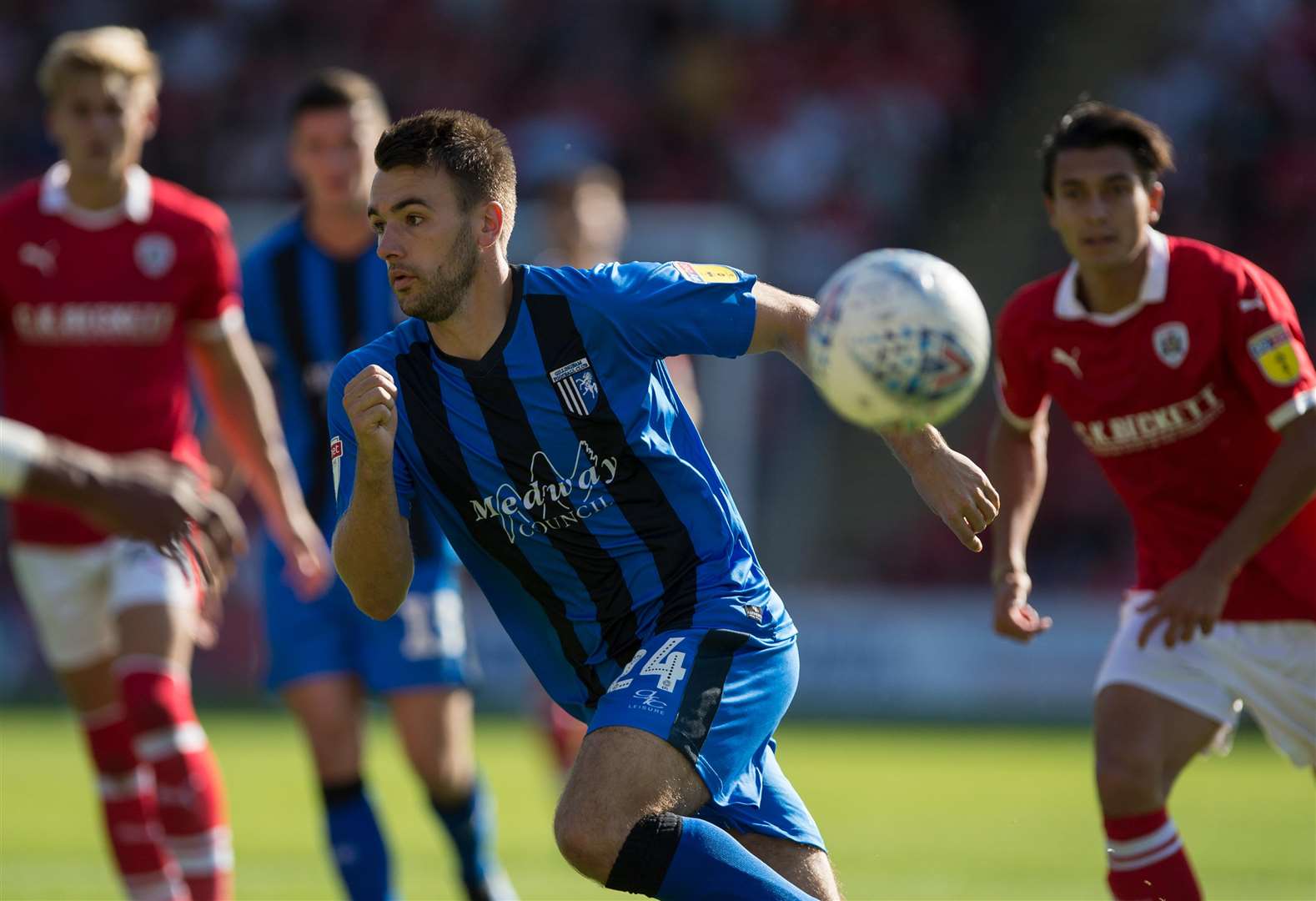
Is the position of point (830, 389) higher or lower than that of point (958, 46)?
lower

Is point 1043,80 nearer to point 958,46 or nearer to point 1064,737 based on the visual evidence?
point 958,46

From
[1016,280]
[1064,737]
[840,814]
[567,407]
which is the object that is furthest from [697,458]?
[1016,280]

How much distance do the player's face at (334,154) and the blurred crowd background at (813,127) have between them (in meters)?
8.09

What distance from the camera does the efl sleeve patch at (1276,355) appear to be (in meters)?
5.18

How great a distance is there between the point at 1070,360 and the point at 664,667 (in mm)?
1827

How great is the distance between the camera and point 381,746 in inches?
515

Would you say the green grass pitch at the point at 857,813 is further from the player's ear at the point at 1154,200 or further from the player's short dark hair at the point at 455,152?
the player's short dark hair at the point at 455,152

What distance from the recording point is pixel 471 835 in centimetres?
645

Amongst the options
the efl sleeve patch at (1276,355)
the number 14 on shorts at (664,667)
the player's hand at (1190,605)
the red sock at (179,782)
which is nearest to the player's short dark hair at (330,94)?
the red sock at (179,782)

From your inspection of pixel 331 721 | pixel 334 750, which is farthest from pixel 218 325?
pixel 334 750

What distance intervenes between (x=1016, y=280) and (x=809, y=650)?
419 centimetres

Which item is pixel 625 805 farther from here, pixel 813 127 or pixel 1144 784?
pixel 813 127

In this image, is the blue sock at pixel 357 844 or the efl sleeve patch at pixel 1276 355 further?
the blue sock at pixel 357 844

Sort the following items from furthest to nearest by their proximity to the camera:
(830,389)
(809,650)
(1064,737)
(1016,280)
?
(1016,280) < (809,650) < (1064,737) < (830,389)
